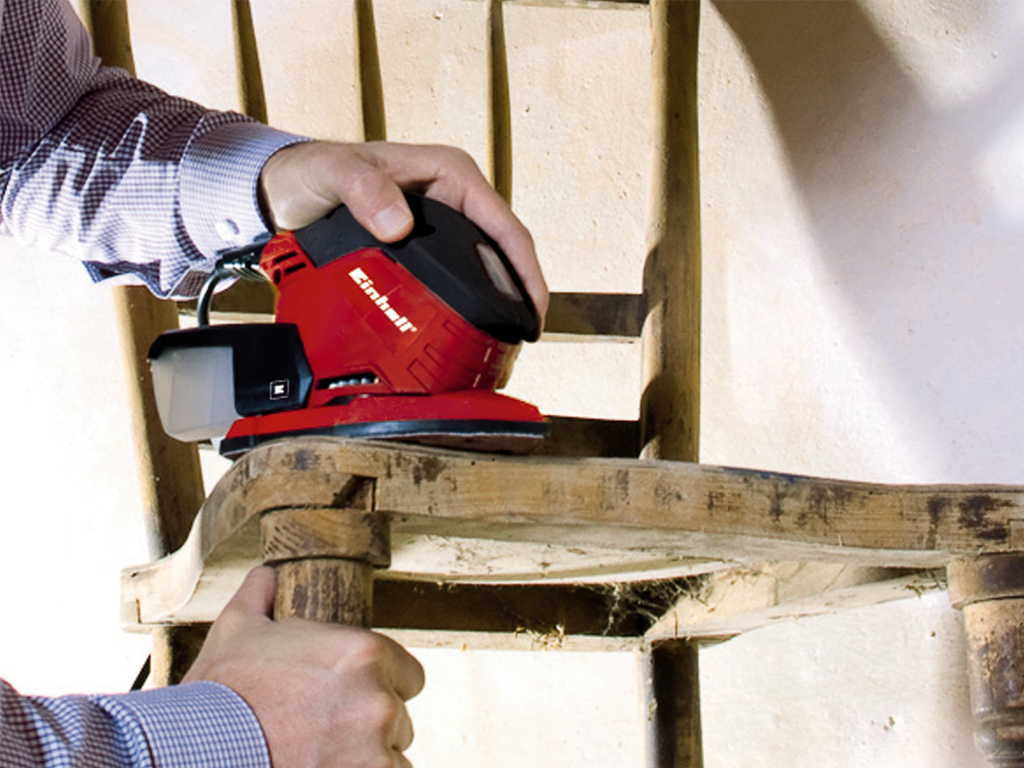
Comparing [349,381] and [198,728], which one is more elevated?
[349,381]

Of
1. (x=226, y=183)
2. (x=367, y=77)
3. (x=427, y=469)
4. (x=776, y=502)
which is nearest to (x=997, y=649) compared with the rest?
(x=776, y=502)

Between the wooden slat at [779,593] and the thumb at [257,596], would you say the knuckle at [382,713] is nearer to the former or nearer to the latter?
the thumb at [257,596]

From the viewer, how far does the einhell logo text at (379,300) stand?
804 mm

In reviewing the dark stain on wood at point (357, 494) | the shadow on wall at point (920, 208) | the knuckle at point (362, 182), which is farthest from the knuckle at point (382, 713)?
the shadow on wall at point (920, 208)

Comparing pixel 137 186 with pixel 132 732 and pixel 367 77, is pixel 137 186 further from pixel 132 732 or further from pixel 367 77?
pixel 132 732

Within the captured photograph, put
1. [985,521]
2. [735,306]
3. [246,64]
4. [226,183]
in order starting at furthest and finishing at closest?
[735,306] < [246,64] < [226,183] < [985,521]

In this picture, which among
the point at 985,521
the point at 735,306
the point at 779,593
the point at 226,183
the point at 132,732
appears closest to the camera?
the point at 132,732

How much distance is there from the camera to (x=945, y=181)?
4.45 feet

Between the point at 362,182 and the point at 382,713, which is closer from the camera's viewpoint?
the point at 382,713

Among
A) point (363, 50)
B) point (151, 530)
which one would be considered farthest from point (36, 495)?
point (363, 50)

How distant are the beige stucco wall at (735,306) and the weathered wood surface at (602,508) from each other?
51 centimetres

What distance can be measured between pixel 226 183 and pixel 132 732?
496 millimetres

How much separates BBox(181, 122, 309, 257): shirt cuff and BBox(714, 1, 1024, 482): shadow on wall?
755mm

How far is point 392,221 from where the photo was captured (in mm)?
802
